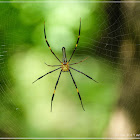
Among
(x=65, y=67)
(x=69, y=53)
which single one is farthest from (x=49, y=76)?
(x=69, y=53)

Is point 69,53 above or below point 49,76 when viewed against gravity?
above

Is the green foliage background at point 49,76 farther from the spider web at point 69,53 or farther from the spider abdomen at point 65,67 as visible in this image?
the spider abdomen at point 65,67

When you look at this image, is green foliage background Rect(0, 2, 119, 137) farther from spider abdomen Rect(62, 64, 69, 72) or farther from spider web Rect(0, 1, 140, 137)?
spider abdomen Rect(62, 64, 69, 72)

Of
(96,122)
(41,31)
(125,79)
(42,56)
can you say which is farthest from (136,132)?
(41,31)

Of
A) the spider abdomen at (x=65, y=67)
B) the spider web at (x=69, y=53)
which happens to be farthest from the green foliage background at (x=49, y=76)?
the spider abdomen at (x=65, y=67)

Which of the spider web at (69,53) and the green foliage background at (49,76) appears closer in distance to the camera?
the spider web at (69,53)

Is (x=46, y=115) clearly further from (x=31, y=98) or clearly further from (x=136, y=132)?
(x=136, y=132)

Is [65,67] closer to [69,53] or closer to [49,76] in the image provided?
[69,53]

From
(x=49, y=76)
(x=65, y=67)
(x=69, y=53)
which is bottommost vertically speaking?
(x=49, y=76)
